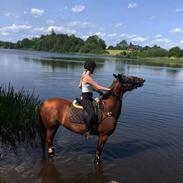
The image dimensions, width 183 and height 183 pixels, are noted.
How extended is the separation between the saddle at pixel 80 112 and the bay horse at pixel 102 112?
0.10 metres

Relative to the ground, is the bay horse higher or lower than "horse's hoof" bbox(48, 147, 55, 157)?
higher

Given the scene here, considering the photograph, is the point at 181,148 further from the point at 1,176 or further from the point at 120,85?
the point at 1,176

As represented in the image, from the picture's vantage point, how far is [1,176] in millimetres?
8125

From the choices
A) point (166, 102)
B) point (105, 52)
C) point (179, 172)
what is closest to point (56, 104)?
point (179, 172)

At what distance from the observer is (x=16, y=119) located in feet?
34.3

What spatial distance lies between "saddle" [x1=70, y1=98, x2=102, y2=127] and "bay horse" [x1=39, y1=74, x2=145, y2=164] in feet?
0.34

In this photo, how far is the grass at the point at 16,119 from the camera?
10.3 meters

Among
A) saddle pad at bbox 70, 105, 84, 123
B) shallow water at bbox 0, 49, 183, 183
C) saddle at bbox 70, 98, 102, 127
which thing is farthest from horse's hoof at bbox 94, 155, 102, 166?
saddle pad at bbox 70, 105, 84, 123

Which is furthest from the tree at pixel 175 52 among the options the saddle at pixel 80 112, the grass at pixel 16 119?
the saddle at pixel 80 112

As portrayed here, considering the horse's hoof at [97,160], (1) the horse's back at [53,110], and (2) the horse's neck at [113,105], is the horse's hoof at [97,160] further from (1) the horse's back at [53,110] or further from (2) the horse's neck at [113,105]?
(1) the horse's back at [53,110]

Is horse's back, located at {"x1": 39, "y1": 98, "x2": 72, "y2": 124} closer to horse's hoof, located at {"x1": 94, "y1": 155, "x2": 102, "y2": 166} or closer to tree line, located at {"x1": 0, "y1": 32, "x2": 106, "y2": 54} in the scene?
horse's hoof, located at {"x1": 94, "y1": 155, "x2": 102, "y2": 166}

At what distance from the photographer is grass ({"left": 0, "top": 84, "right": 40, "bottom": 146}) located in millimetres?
10281

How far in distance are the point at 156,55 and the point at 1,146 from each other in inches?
5101

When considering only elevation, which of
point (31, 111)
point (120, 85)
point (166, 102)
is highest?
point (120, 85)
